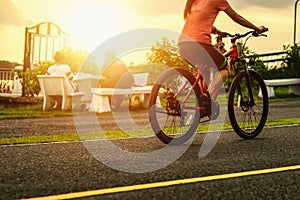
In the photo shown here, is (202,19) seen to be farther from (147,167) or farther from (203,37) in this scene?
(147,167)

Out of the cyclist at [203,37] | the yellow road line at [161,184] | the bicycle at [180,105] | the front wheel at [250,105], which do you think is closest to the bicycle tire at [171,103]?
the bicycle at [180,105]

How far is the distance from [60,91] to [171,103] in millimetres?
8407

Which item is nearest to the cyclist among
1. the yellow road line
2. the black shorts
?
the black shorts

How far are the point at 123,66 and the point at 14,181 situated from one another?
1130 centimetres

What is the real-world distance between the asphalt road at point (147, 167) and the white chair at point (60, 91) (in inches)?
296

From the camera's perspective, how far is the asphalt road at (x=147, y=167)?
304 cm

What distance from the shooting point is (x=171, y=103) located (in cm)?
518

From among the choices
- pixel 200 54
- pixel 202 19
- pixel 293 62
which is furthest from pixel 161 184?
pixel 293 62

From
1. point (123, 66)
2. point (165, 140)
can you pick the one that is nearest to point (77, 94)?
point (123, 66)

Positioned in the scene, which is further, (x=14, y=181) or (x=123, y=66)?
(x=123, y=66)

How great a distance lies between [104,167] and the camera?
3871mm

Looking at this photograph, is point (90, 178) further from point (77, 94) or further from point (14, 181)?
point (77, 94)

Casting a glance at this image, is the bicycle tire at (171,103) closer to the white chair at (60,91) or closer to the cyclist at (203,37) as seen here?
the cyclist at (203,37)

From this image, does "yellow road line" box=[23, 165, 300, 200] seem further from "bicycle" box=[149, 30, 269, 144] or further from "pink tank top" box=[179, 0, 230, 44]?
"pink tank top" box=[179, 0, 230, 44]
